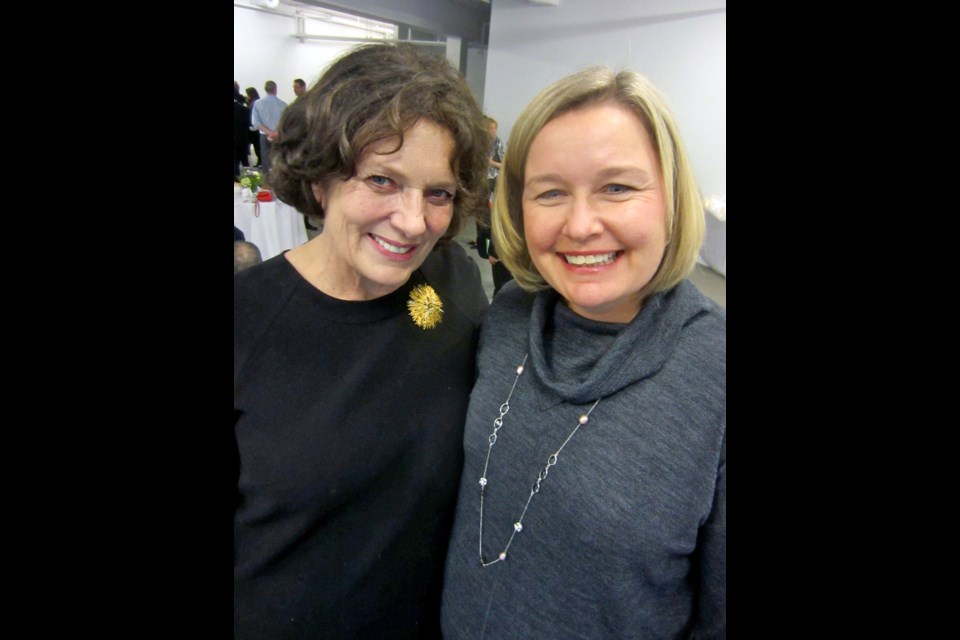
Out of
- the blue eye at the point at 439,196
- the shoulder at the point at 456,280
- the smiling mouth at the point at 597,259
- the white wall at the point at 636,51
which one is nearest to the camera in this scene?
the smiling mouth at the point at 597,259

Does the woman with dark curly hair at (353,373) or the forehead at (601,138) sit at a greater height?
the forehead at (601,138)

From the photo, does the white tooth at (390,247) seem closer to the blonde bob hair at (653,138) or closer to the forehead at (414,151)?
the forehead at (414,151)

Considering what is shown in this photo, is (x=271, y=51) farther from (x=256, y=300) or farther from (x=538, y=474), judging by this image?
(x=538, y=474)

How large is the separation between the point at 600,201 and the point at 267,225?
3.87 metres

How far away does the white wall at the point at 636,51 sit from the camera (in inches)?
177

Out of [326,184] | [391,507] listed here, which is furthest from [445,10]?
[391,507]

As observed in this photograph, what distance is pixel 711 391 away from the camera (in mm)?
768

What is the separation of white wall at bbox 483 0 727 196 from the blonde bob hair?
3.26m

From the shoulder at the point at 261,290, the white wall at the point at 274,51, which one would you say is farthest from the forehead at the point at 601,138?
the white wall at the point at 274,51

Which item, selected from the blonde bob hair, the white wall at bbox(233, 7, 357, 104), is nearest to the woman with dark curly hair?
the blonde bob hair

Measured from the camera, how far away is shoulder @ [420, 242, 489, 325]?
3.75ft

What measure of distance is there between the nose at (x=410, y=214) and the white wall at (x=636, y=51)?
3.44 metres
